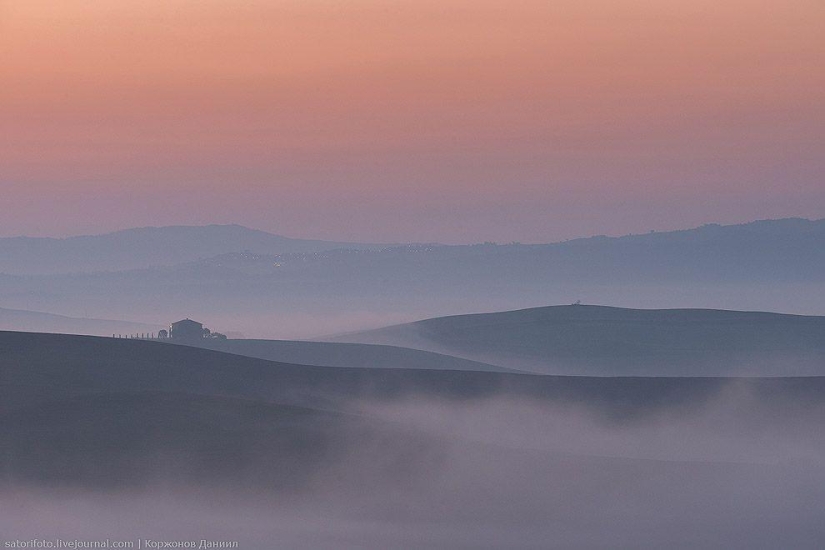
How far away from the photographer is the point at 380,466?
7175 centimetres

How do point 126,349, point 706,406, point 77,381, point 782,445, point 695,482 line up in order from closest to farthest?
point 695,482, point 782,445, point 77,381, point 706,406, point 126,349

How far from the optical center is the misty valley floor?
5994 cm

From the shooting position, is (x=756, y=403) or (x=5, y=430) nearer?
(x=5, y=430)

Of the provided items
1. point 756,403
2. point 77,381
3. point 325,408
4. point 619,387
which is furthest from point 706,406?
point 77,381

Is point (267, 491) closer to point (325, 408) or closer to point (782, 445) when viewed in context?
point (325, 408)

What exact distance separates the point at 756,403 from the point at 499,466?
39.8 m

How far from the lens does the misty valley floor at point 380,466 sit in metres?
59.9

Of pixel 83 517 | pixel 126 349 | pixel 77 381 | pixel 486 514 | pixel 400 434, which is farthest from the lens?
pixel 126 349

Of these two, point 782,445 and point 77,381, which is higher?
point 77,381

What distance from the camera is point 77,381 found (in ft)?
310

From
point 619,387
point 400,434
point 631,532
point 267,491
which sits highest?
point 619,387

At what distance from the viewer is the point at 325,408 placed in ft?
294

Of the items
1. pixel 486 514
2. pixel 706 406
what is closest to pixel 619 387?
pixel 706 406

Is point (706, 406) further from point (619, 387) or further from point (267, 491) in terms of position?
point (267, 491)
